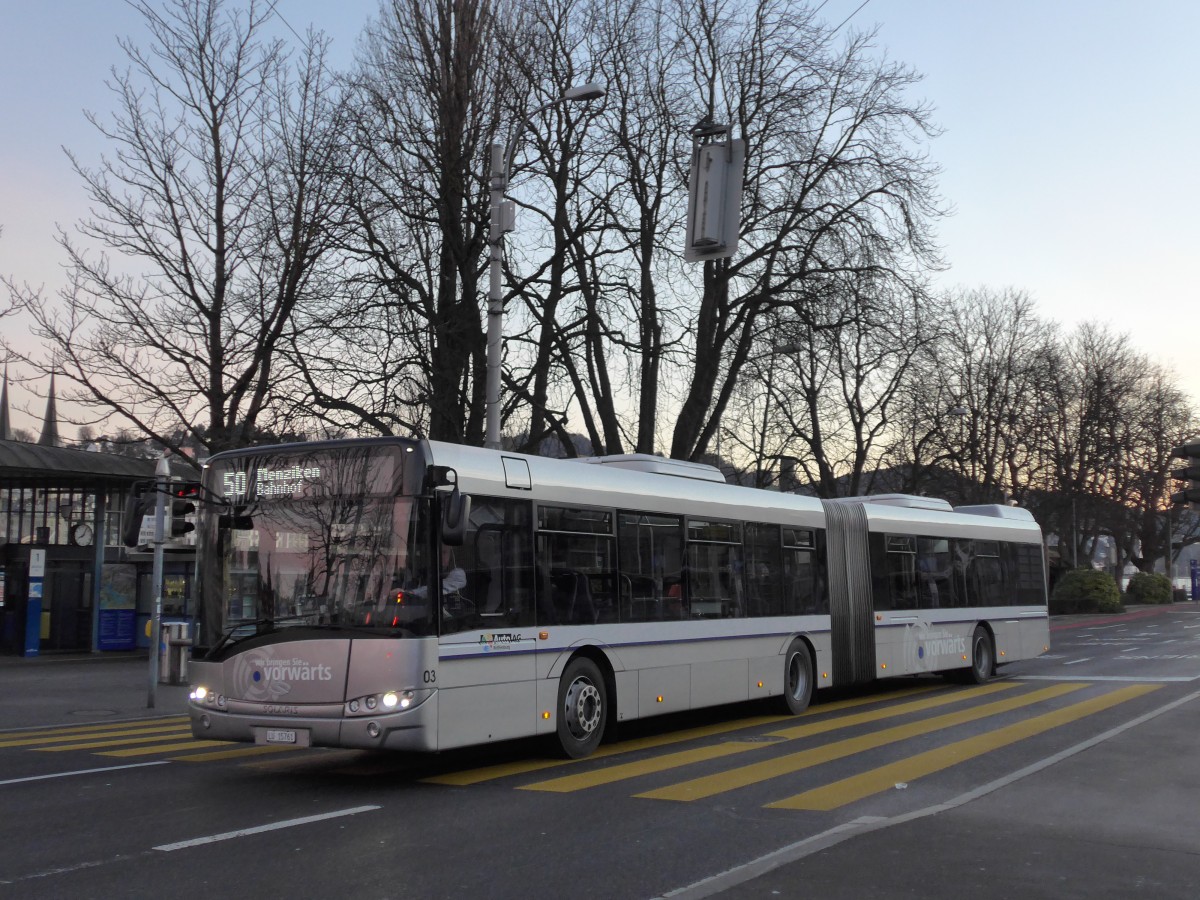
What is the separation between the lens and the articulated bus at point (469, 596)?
31.3ft

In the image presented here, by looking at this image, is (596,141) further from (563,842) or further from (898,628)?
(563,842)

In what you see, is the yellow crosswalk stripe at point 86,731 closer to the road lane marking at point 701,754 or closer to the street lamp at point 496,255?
the street lamp at point 496,255

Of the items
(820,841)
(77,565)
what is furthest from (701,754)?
(77,565)

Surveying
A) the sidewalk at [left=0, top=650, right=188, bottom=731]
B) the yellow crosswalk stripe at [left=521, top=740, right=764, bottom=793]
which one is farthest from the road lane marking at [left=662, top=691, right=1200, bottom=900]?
the sidewalk at [left=0, top=650, right=188, bottom=731]

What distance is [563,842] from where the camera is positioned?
24.3 feet

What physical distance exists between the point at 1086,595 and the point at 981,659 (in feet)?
146

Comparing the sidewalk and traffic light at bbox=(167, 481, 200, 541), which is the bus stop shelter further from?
traffic light at bbox=(167, 481, 200, 541)

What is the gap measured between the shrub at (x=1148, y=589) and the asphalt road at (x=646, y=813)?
68.1 m

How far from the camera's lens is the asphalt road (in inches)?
253

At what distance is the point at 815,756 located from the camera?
447 inches

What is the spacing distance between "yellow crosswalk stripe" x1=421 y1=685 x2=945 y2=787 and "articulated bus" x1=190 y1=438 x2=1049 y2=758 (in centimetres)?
33

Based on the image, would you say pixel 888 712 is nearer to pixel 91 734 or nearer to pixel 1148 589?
pixel 91 734

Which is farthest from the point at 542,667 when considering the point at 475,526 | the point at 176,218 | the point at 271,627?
the point at 176,218

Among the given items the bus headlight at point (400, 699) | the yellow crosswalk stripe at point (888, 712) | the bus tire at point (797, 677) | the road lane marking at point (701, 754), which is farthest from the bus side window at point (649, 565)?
the bus headlight at point (400, 699)
